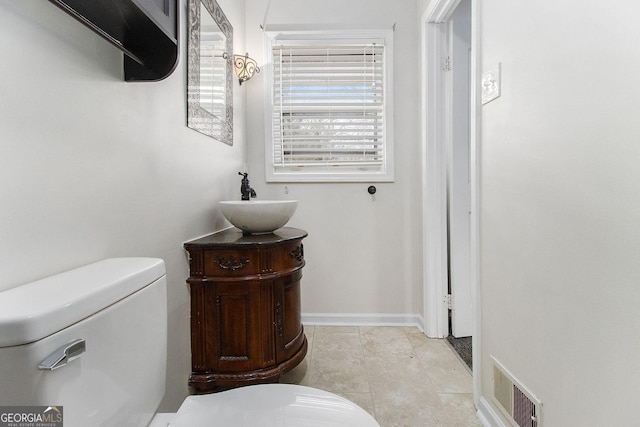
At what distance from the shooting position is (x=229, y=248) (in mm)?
1336

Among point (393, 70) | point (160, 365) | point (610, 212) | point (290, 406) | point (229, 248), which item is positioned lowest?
point (290, 406)

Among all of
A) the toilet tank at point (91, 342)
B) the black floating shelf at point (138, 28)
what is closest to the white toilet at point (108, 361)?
the toilet tank at point (91, 342)

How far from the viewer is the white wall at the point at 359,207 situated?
7.57 ft

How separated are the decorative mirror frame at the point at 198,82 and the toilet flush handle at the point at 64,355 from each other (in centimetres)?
109

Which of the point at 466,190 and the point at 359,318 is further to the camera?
the point at 359,318

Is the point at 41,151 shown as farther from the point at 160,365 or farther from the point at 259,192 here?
the point at 259,192

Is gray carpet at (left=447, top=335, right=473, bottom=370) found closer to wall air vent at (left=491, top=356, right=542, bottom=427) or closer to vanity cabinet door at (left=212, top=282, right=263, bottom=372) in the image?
wall air vent at (left=491, top=356, right=542, bottom=427)

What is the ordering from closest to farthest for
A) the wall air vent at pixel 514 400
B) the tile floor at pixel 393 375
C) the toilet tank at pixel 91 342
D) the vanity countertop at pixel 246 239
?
the toilet tank at pixel 91 342 → the wall air vent at pixel 514 400 → the vanity countertop at pixel 246 239 → the tile floor at pixel 393 375

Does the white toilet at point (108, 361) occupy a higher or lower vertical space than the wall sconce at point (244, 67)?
lower

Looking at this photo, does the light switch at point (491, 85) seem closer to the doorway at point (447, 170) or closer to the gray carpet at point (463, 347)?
the doorway at point (447, 170)

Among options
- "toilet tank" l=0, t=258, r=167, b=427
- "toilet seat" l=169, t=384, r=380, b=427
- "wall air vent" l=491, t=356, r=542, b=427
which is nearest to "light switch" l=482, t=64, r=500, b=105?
"wall air vent" l=491, t=356, r=542, b=427

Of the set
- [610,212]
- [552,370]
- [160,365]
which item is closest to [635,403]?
[552,370]

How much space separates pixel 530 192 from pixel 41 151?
4.70ft
